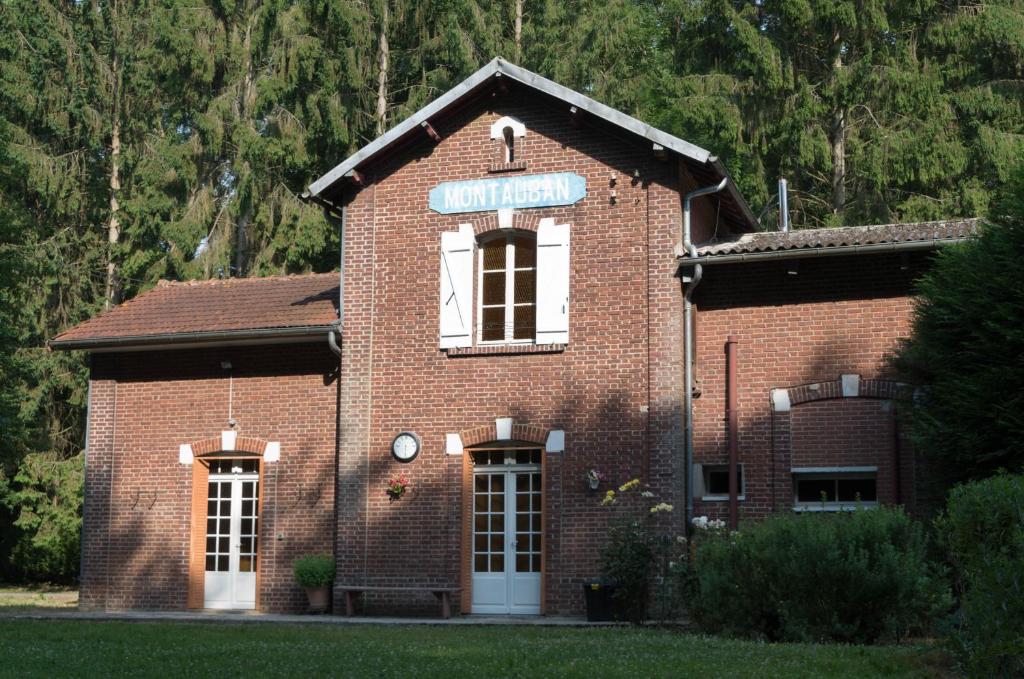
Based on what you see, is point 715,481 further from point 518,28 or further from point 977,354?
Answer: point 518,28

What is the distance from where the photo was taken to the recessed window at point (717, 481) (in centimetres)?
1577

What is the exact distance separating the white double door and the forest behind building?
9727 millimetres

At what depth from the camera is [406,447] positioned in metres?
16.5

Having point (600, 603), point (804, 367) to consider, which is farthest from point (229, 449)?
point (804, 367)

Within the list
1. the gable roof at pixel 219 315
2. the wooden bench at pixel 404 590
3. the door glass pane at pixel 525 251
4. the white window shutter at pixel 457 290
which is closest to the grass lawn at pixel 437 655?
the wooden bench at pixel 404 590

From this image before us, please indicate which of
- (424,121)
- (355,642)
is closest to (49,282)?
(424,121)

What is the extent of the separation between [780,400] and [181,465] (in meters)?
8.16

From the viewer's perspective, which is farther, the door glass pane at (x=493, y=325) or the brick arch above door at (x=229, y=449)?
the brick arch above door at (x=229, y=449)

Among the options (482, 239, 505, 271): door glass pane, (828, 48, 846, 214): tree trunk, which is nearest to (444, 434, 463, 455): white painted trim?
(482, 239, 505, 271): door glass pane

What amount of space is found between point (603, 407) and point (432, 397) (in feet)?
7.38

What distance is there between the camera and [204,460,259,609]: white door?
17.7 metres

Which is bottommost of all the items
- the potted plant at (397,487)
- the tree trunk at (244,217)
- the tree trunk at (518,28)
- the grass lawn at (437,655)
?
the grass lawn at (437,655)

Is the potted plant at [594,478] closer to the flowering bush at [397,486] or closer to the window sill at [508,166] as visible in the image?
the flowering bush at [397,486]

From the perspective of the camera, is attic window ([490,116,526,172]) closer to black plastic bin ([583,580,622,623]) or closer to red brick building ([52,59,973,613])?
red brick building ([52,59,973,613])
